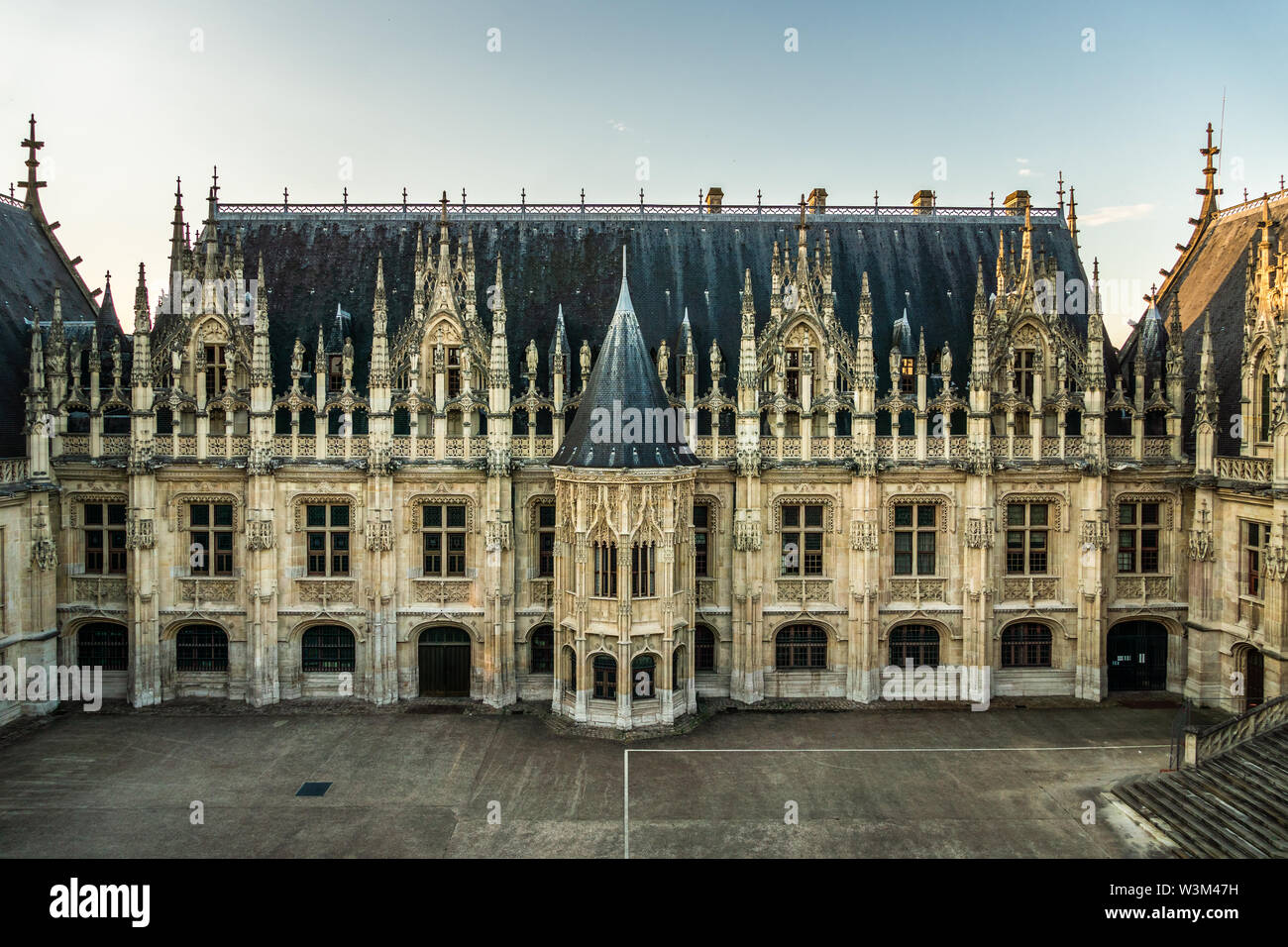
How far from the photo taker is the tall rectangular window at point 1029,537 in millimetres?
36000

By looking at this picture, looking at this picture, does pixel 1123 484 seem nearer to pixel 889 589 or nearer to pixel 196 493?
pixel 889 589

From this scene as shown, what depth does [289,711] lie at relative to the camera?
113 ft

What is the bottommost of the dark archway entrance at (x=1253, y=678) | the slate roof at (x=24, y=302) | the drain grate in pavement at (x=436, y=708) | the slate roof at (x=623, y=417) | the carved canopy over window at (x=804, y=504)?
the drain grate in pavement at (x=436, y=708)

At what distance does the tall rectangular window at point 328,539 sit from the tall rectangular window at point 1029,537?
23.9 metres

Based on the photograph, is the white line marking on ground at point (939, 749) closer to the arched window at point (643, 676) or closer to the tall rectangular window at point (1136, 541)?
the arched window at point (643, 676)

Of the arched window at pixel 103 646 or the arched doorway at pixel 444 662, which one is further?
the arched window at pixel 103 646

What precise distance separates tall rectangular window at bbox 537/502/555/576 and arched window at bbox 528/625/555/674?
2149mm

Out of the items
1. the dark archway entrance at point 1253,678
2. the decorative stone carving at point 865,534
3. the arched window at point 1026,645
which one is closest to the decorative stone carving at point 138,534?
the decorative stone carving at point 865,534

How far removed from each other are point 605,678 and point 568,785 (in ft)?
18.1

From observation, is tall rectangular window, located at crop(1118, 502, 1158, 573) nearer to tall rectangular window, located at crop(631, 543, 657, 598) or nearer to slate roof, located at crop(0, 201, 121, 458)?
tall rectangular window, located at crop(631, 543, 657, 598)

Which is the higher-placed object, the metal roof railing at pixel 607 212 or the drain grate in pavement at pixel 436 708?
the metal roof railing at pixel 607 212

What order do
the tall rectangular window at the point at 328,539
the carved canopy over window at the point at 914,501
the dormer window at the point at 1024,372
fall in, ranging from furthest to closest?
the dormer window at the point at 1024,372 < the carved canopy over window at the point at 914,501 < the tall rectangular window at the point at 328,539

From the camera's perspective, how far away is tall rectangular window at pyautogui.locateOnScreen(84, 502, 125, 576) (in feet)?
116

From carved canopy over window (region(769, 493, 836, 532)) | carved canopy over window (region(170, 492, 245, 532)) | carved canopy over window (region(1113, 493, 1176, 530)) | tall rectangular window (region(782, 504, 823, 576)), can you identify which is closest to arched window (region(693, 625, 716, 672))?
tall rectangular window (region(782, 504, 823, 576))
